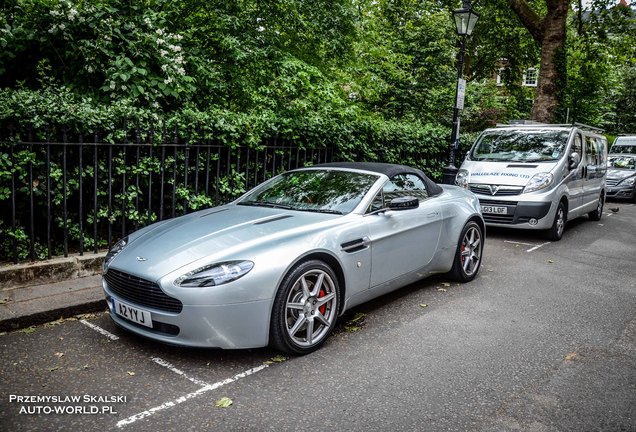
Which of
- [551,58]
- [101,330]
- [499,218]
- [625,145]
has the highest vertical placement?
[551,58]

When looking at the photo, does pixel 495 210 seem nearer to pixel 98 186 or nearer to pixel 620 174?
pixel 98 186

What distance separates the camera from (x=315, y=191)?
5.05 metres

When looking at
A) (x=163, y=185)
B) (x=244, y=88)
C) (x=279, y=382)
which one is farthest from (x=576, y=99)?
(x=279, y=382)

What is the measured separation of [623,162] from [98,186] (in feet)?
62.6

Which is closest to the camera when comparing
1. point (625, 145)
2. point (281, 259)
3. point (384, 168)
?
point (281, 259)

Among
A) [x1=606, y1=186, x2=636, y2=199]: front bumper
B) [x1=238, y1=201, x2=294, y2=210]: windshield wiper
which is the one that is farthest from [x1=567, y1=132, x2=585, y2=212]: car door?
[x1=606, y1=186, x2=636, y2=199]: front bumper

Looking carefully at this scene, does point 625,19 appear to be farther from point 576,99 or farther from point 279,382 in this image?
point 279,382

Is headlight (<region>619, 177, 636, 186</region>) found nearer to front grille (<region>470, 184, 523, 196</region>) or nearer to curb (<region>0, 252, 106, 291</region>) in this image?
front grille (<region>470, 184, 523, 196</region>)

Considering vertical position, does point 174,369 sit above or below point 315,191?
below

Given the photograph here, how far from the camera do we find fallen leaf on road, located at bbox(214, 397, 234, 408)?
124 inches

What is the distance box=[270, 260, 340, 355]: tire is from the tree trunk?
14.3 m

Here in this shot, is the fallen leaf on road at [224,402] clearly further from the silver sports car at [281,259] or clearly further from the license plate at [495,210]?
the license plate at [495,210]

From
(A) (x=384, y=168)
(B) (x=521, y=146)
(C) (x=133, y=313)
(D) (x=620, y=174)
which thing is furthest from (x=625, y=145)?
(C) (x=133, y=313)

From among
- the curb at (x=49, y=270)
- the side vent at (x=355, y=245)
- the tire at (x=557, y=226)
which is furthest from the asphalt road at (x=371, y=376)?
the tire at (x=557, y=226)
